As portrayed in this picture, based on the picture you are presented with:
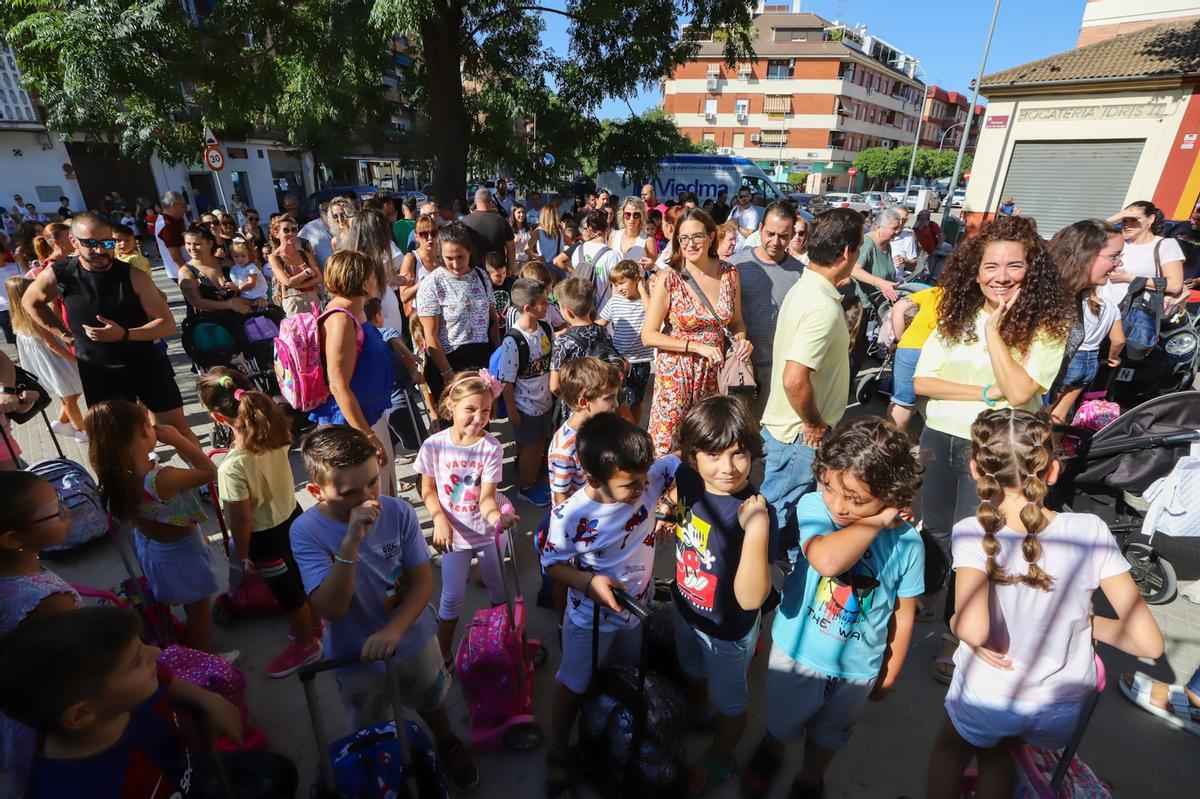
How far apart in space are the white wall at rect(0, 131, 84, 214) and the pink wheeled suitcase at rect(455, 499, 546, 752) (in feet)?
83.2

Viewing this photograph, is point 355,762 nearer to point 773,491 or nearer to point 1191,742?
point 773,491

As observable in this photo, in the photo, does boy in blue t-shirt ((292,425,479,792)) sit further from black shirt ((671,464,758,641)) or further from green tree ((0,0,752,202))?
green tree ((0,0,752,202))

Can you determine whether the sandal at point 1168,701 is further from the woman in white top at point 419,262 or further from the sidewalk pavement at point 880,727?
the woman in white top at point 419,262

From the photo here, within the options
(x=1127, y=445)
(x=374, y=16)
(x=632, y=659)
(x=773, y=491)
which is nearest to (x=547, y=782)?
(x=632, y=659)

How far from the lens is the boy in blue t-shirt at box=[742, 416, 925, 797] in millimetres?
1619

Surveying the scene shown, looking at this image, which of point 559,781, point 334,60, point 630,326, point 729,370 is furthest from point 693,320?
point 334,60

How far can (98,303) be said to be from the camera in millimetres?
3457

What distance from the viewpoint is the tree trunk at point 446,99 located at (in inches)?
359

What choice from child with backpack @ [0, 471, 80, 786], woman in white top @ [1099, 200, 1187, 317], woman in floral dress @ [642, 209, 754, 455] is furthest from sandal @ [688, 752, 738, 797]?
woman in white top @ [1099, 200, 1187, 317]

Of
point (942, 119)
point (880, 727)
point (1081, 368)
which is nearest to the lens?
point (880, 727)

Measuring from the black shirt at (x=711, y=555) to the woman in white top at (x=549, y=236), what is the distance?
512cm

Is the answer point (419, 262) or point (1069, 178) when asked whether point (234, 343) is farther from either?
point (1069, 178)

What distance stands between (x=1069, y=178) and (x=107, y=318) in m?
22.0

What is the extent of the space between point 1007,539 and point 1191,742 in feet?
5.65
